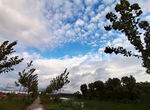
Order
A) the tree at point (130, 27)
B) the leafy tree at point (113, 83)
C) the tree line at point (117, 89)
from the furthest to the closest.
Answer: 1. the leafy tree at point (113, 83)
2. the tree line at point (117, 89)
3. the tree at point (130, 27)

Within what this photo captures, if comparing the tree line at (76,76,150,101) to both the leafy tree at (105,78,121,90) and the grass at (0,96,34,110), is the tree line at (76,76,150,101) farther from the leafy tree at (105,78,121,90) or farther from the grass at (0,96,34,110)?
the grass at (0,96,34,110)

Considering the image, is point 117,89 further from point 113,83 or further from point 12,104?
point 12,104

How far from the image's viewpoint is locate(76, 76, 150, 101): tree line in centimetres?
4746

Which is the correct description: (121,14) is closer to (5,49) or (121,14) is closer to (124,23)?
(124,23)

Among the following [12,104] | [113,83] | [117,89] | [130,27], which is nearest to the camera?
[130,27]

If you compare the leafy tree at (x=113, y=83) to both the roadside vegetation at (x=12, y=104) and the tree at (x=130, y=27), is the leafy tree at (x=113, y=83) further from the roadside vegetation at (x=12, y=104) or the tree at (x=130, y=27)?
the tree at (x=130, y=27)

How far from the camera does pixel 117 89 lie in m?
52.5

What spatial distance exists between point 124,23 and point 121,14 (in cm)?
66

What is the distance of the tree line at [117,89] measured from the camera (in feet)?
156

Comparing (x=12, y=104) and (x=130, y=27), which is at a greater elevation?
(x=130, y=27)

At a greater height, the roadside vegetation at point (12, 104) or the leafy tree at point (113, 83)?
the leafy tree at point (113, 83)

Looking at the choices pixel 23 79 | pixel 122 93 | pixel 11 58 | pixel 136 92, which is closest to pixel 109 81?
pixel 122 93

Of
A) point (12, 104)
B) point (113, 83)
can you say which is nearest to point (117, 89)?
point (113, 83)

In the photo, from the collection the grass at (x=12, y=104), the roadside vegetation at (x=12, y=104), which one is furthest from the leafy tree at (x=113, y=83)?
the grass at (x=12, y=104)
